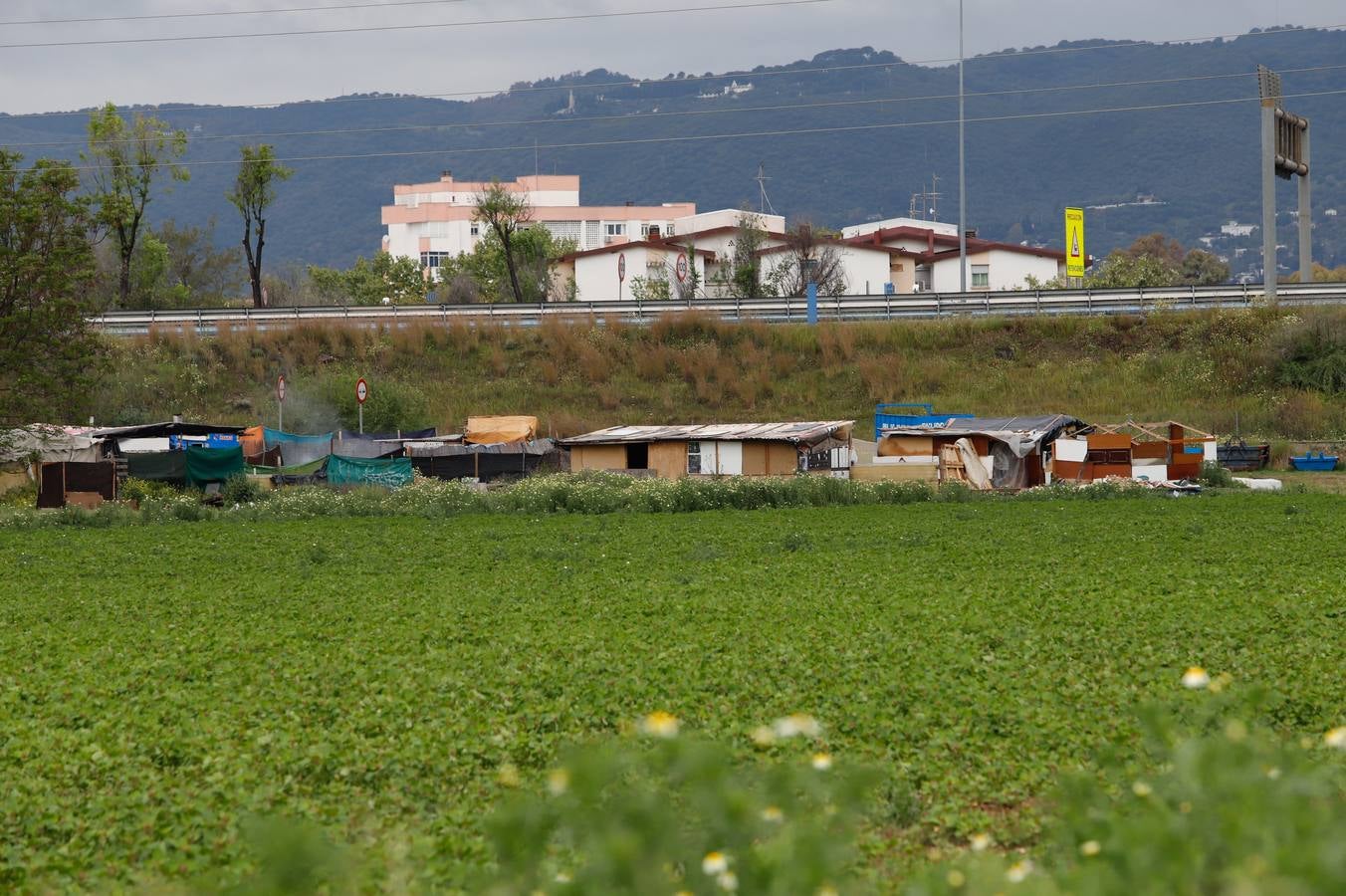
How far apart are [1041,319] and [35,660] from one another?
49808mm

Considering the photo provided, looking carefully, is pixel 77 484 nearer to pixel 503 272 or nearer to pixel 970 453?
pixel 970 453

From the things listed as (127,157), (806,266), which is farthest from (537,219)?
(127,157)

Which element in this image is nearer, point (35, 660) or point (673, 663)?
point (673, 663)

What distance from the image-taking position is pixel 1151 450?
4194 cm

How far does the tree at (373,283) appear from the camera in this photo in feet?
365

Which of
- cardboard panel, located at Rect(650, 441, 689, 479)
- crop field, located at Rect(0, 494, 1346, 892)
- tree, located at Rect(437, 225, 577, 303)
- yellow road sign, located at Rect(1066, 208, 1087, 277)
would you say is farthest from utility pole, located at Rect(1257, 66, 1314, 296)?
tree, located at Rect(437, 225, 577, 303)

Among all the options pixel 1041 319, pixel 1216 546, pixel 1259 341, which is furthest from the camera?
pixel 1041 319

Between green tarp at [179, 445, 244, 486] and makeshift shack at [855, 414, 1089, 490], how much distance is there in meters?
18.1

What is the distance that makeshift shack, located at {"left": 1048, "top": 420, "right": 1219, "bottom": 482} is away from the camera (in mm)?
41625

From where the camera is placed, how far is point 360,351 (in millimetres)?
60750

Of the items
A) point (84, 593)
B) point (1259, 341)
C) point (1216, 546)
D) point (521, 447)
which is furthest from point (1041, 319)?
point (84, 593)

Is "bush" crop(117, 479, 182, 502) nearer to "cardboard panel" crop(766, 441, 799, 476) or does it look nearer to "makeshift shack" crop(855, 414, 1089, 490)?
"cardboard panel" crop(766, 441, 799, 476)

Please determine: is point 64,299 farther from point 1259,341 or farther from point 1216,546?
point 1259,341

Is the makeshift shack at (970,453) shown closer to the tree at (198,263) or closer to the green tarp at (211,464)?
the green tarp at (211,464)
